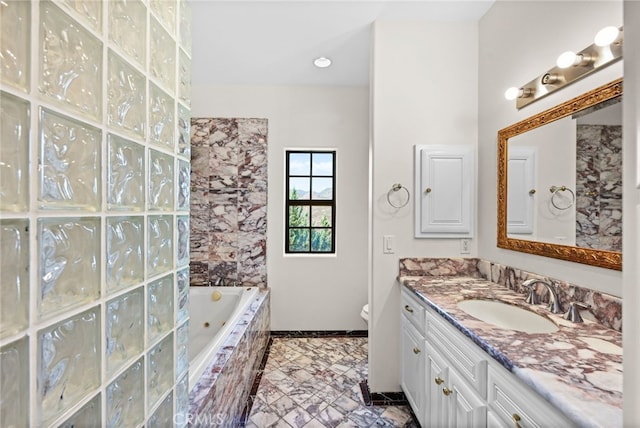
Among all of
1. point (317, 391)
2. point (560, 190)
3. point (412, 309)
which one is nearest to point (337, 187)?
point (412, 309)

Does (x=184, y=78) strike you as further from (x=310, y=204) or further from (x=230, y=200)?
(x=310, y=204)

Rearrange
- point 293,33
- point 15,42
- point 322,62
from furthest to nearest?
point 322,62 < point 293,33 < point 15,42

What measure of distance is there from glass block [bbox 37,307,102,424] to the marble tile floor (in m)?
1.64

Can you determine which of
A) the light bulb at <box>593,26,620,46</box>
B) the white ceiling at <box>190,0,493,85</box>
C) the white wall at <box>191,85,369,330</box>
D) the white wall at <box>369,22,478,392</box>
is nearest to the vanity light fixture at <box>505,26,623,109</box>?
the light bulb at <box>593,26,620,46</box>

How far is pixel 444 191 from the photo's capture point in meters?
2.07

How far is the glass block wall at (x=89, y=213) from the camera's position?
1.34ft

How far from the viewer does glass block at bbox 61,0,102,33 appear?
494 mm

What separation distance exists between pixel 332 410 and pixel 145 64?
83.1 inches

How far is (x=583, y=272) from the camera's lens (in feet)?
4.29

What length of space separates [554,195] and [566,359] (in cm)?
87

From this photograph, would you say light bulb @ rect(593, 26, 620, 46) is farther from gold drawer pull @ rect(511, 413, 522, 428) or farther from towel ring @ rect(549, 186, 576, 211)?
gold drawer pull @ rect(511, 413, 522, 428)

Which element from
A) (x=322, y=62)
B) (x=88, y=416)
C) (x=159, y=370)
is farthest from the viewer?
→ (x=322, y=62)

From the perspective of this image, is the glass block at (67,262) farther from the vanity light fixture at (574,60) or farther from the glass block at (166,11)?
the vanity light fixture at (574,60)

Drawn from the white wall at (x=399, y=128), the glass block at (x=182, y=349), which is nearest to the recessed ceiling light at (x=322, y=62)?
the white wall at (x=399, y=128)
